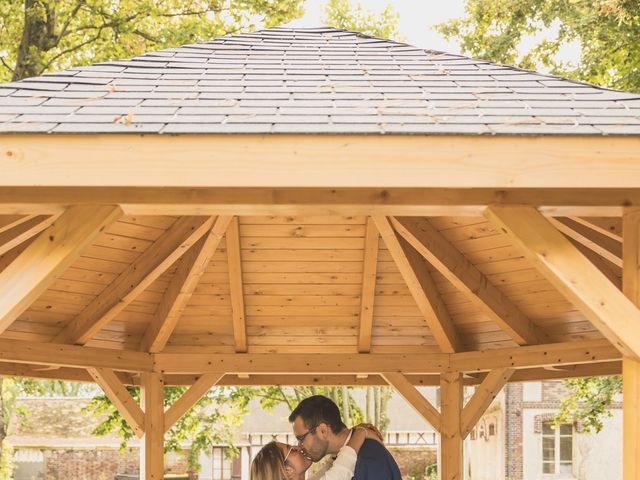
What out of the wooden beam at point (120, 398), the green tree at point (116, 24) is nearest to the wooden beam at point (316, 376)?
the wooden beam at point (120, 398)

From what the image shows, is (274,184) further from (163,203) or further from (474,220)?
(474,220)

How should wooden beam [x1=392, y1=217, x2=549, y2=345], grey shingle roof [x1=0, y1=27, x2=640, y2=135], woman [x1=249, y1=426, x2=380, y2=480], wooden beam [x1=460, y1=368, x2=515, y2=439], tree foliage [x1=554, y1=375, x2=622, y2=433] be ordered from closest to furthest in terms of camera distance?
grey shingle roof [x1=0, y1=27, x2=640, y2=135], woman [x1=249, y1=426, x2=380, y2=480], wooden beam [x1=392, y1=217, x2=549, y2=345], wooden beam [x1=460, y1=368, x2=515, y2=439], tree foliage [x1=554, y1=375, x2=622, y2=433]

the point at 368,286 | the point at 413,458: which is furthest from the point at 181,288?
the point at 413,458

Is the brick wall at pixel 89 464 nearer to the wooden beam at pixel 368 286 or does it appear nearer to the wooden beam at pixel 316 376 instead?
the wooden beam at pixel 316 376

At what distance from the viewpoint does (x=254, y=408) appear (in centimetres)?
3288

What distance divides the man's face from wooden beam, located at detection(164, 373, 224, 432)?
288cm

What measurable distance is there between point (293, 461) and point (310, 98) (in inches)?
91.1

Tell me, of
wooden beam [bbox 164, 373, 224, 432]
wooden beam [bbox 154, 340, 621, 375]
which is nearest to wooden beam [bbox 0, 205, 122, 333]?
wooden beam [bbox 164, 373, 224, 432]

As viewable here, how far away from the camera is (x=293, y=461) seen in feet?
19.5

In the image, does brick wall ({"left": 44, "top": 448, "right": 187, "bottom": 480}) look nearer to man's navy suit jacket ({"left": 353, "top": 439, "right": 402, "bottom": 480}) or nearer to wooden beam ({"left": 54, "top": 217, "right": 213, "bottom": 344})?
wooden beam ({"left": 54, "top": 217, "right": 213, "bottom": 344})

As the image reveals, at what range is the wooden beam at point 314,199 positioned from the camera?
14.9 feet

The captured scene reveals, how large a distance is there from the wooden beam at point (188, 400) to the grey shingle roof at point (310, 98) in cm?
368

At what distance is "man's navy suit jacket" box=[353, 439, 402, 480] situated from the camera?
5.75 meters

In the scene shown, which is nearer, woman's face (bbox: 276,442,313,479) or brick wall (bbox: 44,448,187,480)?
woman's face (bbox: 276,442,313,479)
